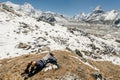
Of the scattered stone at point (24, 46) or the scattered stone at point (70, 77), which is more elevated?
the scattered stone at point (24, 46)

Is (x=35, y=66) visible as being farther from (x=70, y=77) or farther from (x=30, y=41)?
(x=30, y=41)

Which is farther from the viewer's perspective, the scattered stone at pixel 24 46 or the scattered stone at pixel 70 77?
the scattered stone at pixel 24 46

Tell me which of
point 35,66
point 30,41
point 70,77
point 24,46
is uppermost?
point 30,41

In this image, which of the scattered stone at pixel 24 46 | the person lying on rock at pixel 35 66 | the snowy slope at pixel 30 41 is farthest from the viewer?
the scattered stone at pixel 24 46

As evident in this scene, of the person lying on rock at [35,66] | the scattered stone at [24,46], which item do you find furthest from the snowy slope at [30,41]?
the person lying on rock at [35,66]

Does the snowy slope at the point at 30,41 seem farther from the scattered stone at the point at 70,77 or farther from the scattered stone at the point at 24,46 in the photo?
the scattered stone at the point at 70,77

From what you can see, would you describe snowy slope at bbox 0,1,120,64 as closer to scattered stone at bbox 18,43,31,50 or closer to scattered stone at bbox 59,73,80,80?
scattered stone at bbox 18,43,31,50

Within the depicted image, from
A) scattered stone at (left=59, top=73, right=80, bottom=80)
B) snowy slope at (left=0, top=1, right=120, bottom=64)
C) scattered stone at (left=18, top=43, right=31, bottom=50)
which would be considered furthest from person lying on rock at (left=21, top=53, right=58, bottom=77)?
scattered stone at (left=18, top=43, right=31, bottom=50)

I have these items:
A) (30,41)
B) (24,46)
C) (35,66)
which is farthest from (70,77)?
(30,41)

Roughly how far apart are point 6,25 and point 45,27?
11.1 metres

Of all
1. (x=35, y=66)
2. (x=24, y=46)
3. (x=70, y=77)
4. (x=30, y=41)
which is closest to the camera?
(x=70, y=77)

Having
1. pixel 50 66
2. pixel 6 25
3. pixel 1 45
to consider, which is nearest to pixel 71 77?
pixel 50 66

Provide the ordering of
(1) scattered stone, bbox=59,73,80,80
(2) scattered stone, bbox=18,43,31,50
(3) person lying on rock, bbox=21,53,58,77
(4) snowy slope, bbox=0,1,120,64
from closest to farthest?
1. (1) scattered stone, bbox=59,73,80,80
2. (3) person lying on rock, bbox=21,53,58,77
3. (4) snowy slope, bbox=0,1,120,64
4. (2) scattered stone, bbox=18,43,31,50

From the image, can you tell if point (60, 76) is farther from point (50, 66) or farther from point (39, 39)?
point (39, 39)
